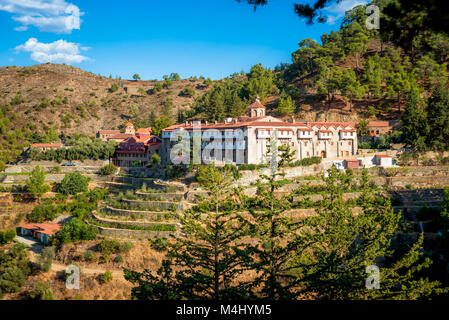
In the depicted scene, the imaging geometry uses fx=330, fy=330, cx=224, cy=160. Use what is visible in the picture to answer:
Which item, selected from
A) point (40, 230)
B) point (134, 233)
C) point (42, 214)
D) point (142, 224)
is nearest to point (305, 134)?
point (142, 224)

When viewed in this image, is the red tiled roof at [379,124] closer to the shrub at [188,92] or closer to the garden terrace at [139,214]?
the garden terrace at [139,214]

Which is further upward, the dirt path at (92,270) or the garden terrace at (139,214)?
the garden terrace at (139,214)

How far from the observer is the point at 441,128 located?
43312 mm

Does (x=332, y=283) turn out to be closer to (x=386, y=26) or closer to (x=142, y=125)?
(x=386, y=26)

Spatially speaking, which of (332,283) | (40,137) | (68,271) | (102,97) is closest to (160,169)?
(68,271)

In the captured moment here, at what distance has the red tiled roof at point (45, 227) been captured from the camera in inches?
1333

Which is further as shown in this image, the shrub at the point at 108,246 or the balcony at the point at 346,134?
the balcony at the point at 346,134

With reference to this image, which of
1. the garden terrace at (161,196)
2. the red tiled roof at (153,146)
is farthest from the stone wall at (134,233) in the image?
the red tiled roof at (153,146)

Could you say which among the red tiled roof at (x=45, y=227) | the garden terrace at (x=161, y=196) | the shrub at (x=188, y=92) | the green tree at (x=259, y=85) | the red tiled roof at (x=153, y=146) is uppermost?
the shrub at (x=188, y=92)

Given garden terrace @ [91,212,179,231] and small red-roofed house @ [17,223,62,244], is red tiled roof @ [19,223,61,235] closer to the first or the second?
small red-roofed house @ [17,223,62,244]

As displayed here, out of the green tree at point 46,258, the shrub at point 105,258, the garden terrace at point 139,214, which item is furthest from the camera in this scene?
the garden terrace at point 139,214

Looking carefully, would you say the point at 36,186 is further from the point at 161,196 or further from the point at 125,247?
the point at 125,247
